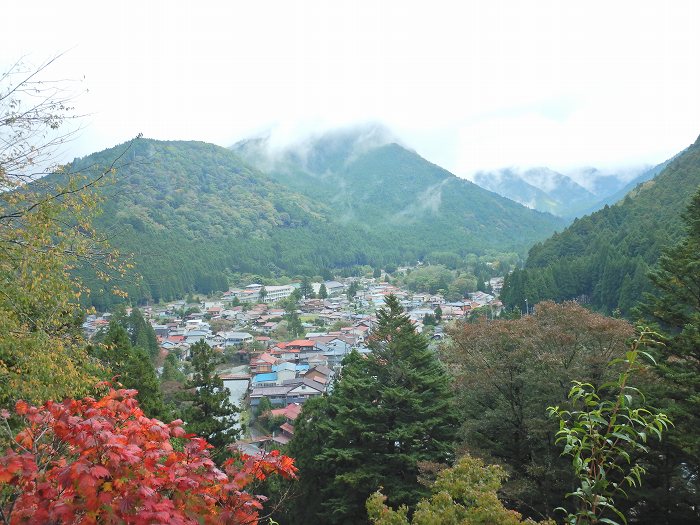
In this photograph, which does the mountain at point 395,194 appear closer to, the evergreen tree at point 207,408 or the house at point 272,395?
the house at point 272,395

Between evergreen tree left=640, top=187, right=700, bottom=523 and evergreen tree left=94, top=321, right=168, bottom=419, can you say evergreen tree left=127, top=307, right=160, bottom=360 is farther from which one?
evergreen tree left=640, top=187, right=700, bottom=523

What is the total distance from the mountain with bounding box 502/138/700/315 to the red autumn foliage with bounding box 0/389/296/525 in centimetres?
2781

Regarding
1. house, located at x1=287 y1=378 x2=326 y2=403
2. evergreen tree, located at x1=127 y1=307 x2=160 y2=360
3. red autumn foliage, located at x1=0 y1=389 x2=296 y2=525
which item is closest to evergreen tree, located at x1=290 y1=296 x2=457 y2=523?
red autumn foliage, located at x1=0 y1=389 x2=296 y2=525

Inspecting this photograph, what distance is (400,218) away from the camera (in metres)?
126

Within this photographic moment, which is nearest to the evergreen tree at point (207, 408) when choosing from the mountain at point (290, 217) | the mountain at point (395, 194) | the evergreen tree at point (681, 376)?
the evergreen tree at point (681, 376)

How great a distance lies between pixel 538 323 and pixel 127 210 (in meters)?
87.0

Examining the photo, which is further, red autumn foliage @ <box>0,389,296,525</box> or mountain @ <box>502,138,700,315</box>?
mountain @ <box>502,138,700,315</box>

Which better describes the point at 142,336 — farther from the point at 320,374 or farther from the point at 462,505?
the point at 462,505

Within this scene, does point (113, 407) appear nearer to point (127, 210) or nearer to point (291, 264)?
point (291, 264)

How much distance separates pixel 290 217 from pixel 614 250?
79.8 meters

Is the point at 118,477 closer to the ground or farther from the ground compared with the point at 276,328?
farther from the ground

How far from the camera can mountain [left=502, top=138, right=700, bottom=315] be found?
99.6 ft

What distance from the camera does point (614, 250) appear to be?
35.1m

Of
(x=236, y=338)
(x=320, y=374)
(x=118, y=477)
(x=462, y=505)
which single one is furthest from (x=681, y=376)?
(x=236, y=338)
